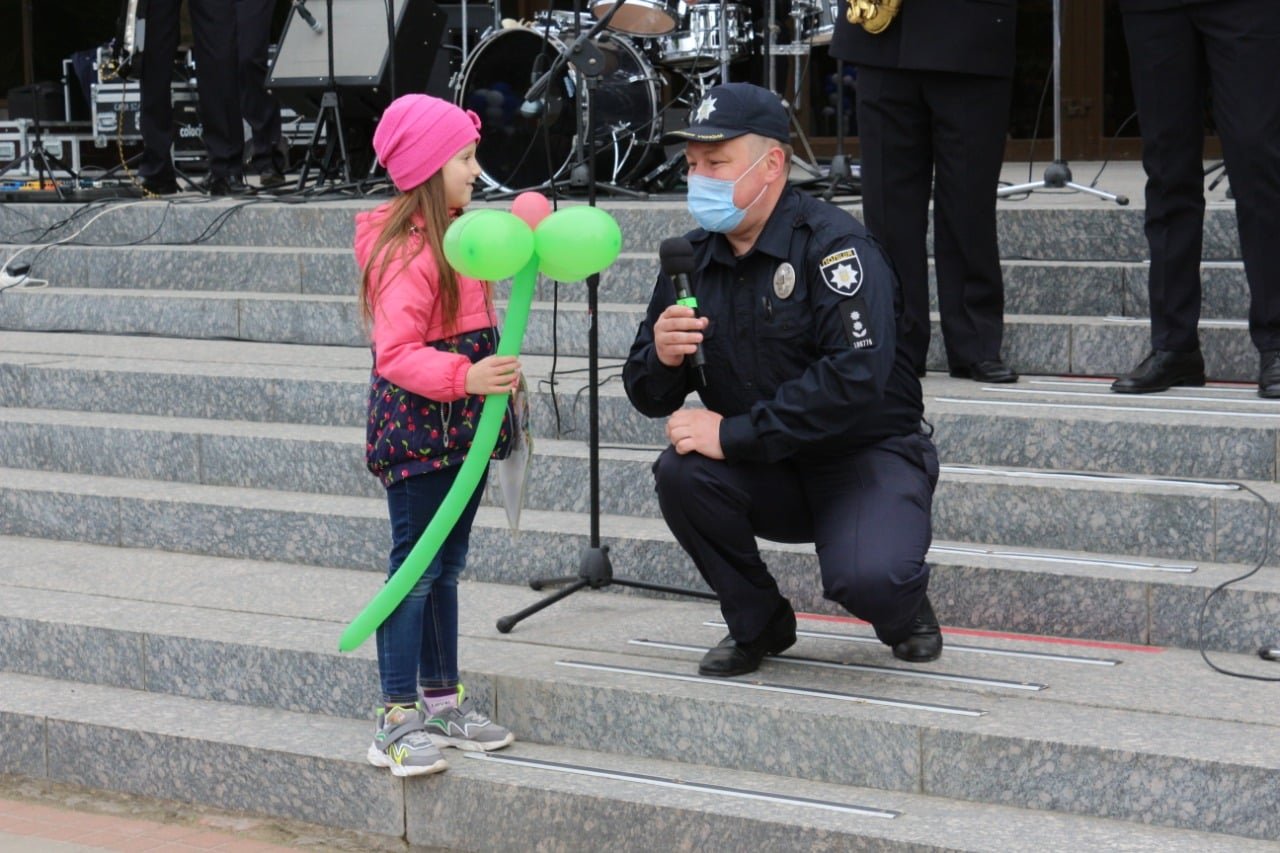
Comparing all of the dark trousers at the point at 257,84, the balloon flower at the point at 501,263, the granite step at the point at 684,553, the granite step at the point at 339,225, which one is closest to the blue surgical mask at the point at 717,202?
the balloon flower at the point at 501,263

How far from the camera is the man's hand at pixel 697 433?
13.6ft

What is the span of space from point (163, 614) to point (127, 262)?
334cm

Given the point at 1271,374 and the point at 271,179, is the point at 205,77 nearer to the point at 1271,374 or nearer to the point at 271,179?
the point at 271,179

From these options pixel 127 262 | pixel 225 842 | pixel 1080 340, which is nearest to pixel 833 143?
pixel 127 262

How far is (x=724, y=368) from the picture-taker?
4238mm

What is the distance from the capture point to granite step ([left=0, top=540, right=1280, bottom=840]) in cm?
374

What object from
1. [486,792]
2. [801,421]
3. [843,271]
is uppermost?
[843,271]

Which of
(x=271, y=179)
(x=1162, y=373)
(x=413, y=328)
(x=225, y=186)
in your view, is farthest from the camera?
(x=271, y=179)

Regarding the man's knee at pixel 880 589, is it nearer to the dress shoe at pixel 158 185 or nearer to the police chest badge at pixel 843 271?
the police chest badge at pixel 843 271

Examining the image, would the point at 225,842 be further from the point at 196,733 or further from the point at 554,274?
the point at 554,274

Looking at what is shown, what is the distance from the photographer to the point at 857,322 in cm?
402

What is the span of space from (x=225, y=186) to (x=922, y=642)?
6009mm

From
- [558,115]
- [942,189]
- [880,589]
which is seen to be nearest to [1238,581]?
→ [880,589]

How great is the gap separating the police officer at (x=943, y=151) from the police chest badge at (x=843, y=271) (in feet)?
5.13
